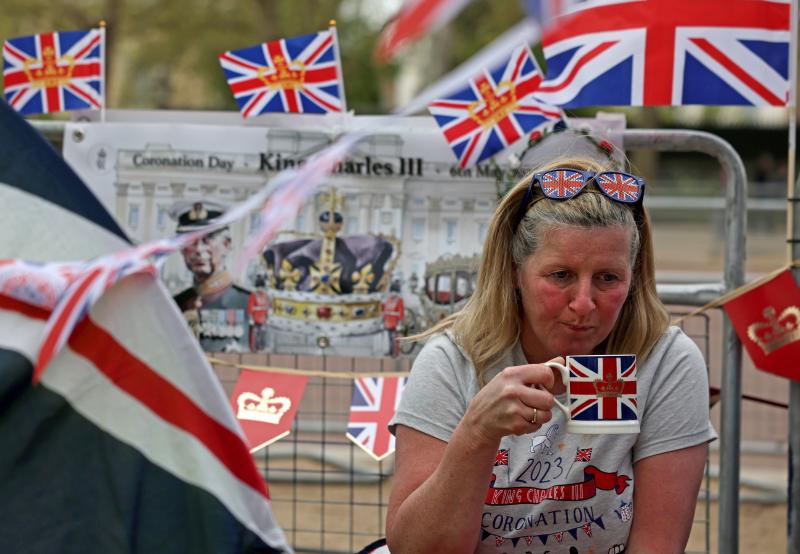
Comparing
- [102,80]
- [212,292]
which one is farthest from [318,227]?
[102,80]

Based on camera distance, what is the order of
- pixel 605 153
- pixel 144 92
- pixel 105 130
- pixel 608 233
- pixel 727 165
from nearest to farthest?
pixel 608 233 → pixel 605 153 → pixel 727 165 → pixel 105 130 → pixel 144 92

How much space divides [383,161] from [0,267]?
227cm

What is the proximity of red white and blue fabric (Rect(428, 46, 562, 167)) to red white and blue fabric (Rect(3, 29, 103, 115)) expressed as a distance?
152cm

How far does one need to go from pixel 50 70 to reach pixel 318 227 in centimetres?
149

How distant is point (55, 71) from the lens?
4.88m

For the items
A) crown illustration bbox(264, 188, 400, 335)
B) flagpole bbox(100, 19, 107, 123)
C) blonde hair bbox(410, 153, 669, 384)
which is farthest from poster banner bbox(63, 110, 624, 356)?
blonde hair bbox(410, 153, 669, 384)

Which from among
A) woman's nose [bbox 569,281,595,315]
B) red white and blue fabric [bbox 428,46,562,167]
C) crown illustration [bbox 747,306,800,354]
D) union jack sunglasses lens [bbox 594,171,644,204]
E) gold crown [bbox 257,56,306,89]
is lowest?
crown illustration [bbox 747,306,800,354]

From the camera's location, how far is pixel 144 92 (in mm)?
38062

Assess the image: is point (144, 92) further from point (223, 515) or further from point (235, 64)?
point (223, 515)

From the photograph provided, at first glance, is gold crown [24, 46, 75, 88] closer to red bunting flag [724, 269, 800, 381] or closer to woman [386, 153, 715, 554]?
woman [386, 153, 715, 554]

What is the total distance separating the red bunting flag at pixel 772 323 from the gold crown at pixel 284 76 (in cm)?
182

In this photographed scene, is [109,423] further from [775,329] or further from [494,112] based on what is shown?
[775,329]

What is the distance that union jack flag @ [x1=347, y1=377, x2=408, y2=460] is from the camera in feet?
13.5

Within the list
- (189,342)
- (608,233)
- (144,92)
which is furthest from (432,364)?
(144,92)
